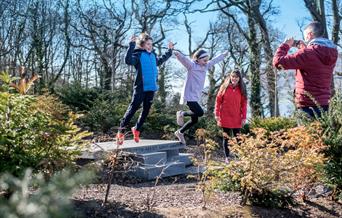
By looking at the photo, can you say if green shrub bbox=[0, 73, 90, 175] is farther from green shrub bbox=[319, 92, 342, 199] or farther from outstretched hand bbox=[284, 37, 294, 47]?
outstretched hand bbox=[284, 37, 294, 47]

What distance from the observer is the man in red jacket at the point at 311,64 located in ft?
17.6

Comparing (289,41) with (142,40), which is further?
(142,40)

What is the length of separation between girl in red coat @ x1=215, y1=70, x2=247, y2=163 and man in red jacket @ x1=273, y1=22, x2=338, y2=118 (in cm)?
199

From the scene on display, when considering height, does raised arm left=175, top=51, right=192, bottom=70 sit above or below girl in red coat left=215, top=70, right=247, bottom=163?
above

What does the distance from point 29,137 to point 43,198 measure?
2.78 meters

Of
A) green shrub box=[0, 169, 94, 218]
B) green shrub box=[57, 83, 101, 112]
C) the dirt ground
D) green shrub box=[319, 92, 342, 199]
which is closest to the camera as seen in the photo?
green shrub box=[0, 169, 94, 218]

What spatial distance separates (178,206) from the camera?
4.30 metres

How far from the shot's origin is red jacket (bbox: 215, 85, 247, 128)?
297 inches

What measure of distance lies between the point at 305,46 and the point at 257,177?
2388 millimetres

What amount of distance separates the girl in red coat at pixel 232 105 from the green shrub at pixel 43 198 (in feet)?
22.0

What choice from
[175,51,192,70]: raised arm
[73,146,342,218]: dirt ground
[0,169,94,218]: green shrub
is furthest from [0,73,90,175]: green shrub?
[175,51,192,70]: raised arm

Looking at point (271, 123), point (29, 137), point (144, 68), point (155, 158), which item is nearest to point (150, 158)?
point (155, 158)

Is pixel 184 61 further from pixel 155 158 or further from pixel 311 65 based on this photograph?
pixel 311 65

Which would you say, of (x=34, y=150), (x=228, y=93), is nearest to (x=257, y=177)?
(x=34, y=150)
